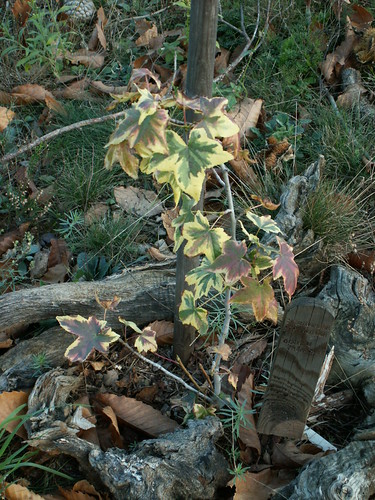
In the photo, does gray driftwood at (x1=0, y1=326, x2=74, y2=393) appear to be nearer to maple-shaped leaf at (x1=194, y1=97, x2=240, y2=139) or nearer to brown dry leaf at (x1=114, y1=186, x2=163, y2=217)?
brown dry leaf at (x1=114, y1=186, x2=163, y2=217)

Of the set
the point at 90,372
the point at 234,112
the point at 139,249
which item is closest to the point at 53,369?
the point at 90,372

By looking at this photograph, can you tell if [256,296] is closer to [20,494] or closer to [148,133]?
[148,133]

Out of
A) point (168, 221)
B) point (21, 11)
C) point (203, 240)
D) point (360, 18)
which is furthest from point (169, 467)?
point (21, 11)

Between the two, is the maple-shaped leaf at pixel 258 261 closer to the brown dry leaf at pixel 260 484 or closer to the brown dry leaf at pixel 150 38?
the brown dry leaf at pixel 260 484

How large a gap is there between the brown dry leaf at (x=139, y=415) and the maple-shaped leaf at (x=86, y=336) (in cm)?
37

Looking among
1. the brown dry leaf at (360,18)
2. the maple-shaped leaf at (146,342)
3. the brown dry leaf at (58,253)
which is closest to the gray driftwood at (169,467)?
the maple-shaped leaf at (146,342)

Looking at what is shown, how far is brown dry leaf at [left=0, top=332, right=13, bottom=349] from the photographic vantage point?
249cm

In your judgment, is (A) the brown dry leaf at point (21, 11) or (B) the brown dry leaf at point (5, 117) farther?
(A) the brown dry leaf at point (21, 11)

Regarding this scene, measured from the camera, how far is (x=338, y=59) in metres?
3.65

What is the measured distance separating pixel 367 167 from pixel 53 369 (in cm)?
187

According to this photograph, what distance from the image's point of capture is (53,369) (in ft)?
7.63

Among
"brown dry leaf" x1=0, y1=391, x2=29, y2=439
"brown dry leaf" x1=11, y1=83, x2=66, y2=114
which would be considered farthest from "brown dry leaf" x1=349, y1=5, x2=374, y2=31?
"brown dry leaf" x1=0, y1=391, x2=29, y2=439

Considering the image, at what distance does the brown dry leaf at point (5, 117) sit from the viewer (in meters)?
3.47

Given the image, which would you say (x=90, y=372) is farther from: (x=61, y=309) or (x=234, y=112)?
(x=234, y=112)
